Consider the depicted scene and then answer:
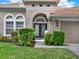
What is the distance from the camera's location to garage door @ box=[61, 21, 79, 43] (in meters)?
29.1

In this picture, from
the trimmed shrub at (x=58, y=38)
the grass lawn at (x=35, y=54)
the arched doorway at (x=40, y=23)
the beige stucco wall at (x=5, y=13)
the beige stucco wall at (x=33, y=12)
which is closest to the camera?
the grass lawn at (x=35, y=54)

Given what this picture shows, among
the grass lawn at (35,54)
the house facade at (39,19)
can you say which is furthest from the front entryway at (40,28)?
the grass lawn at (35,54)

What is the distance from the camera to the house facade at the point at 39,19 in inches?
1145

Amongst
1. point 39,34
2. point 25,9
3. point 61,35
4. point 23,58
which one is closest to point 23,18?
point 25,9

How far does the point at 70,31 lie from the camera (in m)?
29.2

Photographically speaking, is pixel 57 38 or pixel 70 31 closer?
pixel 57 38

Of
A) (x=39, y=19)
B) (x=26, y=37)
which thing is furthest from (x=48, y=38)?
(x=39, y=19)

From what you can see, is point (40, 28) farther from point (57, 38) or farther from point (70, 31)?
point (57, 38)

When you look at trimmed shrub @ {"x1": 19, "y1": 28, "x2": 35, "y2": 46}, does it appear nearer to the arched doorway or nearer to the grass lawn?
the grass lawn

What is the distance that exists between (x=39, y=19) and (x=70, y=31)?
8.70m

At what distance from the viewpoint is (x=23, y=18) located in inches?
1358

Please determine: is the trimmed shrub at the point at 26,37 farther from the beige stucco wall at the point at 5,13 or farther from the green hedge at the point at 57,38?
the beige stucco wall at the point at 5,13

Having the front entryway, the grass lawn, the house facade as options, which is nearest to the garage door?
the house facade

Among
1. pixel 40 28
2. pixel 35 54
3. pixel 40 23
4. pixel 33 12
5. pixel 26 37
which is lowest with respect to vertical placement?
pixel 35 54
